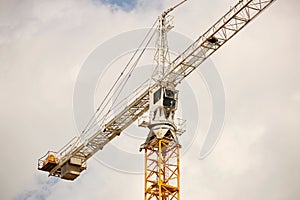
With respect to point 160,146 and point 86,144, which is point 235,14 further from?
point 86,144

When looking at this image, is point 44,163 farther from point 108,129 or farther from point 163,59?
point 163,59

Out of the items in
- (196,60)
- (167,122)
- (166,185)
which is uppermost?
(196,60)

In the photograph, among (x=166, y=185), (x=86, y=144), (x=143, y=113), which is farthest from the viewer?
(x=86, y=144)

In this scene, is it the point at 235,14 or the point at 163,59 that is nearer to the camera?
the point at 235,14

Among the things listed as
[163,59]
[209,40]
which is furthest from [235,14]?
[163,59]

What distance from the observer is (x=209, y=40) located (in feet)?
204

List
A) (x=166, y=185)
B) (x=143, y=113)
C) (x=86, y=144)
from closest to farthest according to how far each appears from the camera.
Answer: (x=166, y=185) < (x=143, y=113) < (x=86, y=144)

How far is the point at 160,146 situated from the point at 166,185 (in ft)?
10.4

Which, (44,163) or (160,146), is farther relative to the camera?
(44,163)

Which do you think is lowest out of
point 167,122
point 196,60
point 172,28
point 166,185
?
point 166,185

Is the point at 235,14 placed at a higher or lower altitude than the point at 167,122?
higher

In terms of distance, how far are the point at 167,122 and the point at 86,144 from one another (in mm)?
12718

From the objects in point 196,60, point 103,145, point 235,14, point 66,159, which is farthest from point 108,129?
point 235,14

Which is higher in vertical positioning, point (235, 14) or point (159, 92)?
point (235, 14)
